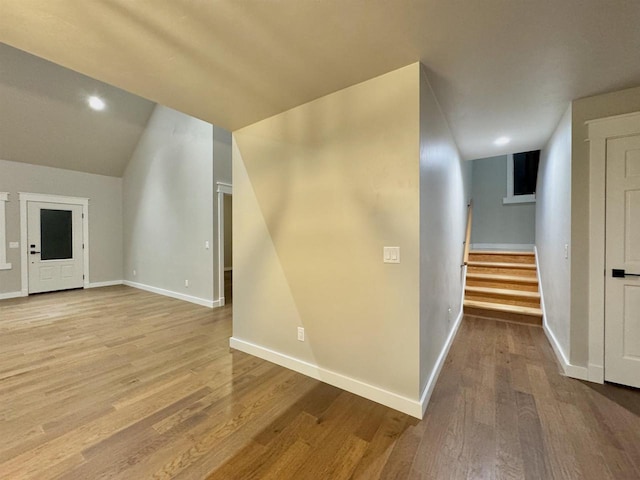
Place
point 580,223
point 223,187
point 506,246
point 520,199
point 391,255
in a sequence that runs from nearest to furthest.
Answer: point 391,255, point 580,223, point 223,187, point 520,199, point 506,246

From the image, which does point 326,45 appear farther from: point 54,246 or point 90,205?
point 54,246

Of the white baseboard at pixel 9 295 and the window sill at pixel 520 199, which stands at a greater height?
the window sill at pixel 520 199

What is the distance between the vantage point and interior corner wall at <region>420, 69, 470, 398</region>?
6.29 ft

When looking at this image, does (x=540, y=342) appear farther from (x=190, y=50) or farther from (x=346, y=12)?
(x=190, y=50)

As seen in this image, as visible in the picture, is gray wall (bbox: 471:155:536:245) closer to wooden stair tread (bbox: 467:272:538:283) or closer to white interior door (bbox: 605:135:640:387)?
wooden stair tread (bbox: 467:272:538:283)

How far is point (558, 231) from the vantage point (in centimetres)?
285

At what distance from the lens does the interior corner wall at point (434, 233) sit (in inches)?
75.5

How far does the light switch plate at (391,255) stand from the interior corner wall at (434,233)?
0.16 m

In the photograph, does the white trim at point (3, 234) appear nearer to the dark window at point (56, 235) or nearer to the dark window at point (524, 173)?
the dark window at point (56, 235)

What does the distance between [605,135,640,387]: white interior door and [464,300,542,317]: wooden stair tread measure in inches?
63.8

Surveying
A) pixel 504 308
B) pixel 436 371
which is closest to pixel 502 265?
pixel 504 308

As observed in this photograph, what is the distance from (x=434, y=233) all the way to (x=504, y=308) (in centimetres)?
270

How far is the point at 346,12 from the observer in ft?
4.57

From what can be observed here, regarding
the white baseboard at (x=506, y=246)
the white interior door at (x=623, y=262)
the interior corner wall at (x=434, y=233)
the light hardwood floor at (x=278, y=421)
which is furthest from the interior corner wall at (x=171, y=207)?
the white baseboard at (x=506, y=246)
